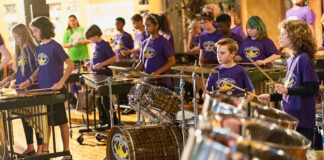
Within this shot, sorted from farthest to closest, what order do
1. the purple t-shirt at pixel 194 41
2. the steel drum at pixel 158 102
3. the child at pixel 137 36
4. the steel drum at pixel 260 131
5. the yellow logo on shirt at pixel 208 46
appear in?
1. the purple t-shirt at pixel 194 41
2. the child at pixel 137 36
3. the yellow logo on shirt at pixel 208 46
4. the steel drum at pixel 158 102
5. the steel drum at pixel 260 131

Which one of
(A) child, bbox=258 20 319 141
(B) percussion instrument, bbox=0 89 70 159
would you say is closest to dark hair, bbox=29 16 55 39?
(B) percussion instrument, bbox=0 89 70 159

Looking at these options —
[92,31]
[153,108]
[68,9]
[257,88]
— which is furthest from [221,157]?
[68,9]

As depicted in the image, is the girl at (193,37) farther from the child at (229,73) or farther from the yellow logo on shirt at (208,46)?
the child at (229,73)

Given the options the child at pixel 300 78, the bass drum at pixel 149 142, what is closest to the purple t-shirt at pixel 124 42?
the bass drum at pixel 149 142

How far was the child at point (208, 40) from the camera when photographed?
5.97 meters

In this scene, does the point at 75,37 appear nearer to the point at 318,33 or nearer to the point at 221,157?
the point at 318,33

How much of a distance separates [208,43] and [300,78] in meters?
2.47

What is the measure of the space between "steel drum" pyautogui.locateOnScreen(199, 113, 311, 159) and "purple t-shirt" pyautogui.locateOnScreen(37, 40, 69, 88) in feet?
10.8

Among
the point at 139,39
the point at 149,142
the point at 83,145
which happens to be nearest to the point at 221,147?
the point at 149,142

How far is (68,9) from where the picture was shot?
8828 millimetres

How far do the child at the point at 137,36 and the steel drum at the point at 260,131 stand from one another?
5.52 m

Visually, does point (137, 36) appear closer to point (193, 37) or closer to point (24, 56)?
point (193, 37)

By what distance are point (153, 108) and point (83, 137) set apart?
7.13ft

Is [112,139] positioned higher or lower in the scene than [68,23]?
lower
